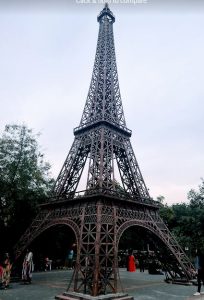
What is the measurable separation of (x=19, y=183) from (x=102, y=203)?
10640 millimetres

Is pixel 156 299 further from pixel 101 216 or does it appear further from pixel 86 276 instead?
pixel 101 216

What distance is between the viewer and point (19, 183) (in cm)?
2452

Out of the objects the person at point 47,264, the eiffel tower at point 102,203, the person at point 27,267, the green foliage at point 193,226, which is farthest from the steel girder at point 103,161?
the green foliage at point 193,226

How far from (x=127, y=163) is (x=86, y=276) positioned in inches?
461

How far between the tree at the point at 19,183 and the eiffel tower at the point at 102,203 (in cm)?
383

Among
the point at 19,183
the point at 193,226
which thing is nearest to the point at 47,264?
the point at 19,183

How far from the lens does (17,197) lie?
24.5 metres

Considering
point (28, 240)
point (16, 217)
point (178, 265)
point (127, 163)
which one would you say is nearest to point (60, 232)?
point (16, 217)

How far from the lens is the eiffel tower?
15.3m

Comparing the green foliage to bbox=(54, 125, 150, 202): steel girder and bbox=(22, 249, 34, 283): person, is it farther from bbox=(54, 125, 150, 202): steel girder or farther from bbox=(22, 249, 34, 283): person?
bbox=(22, 249, 34, 283): person

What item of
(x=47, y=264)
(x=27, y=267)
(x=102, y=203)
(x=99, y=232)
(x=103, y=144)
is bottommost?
(x=47, y=264)

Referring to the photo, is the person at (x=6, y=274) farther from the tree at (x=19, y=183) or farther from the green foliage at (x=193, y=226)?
the green foliage at (x=193, y=226)

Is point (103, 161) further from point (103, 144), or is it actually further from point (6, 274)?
point (6, 274)

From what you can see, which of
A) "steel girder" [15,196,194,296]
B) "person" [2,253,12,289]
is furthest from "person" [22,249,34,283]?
"steel girder" [15,196,194,296]
